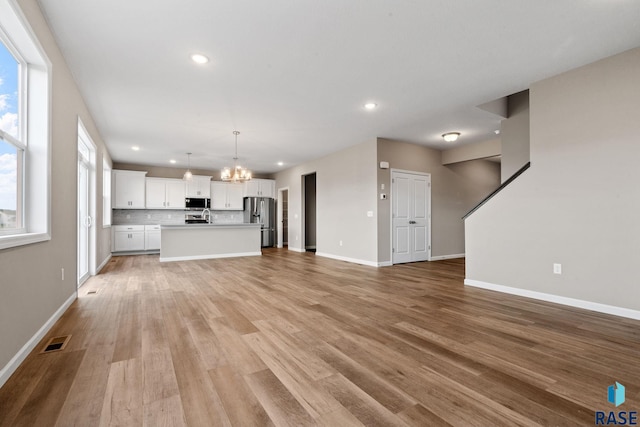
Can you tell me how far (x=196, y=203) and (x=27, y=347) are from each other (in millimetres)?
7531

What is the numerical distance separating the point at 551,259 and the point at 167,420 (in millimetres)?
4003

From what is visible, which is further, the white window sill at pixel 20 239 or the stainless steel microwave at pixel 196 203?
the stainless steel microwave at pixel 196 203

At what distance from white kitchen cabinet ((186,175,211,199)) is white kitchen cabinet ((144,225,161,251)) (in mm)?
1406

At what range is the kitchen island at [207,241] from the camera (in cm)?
672

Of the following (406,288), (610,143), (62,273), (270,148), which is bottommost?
(406,288)

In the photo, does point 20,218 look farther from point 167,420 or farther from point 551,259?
point 551,259

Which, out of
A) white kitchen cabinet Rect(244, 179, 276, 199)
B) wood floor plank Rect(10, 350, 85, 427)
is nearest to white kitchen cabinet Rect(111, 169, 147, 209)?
white kitchen cabinet Rect(244, 179, 276, 199)

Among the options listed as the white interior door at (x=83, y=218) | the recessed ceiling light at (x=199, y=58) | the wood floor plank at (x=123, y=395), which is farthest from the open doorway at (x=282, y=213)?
the wood floor plank at (x=123, y=395)

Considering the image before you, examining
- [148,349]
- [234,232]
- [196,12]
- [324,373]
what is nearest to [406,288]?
[324,373]

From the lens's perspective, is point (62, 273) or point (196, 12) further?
point (62, 273)

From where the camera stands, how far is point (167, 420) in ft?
4.47

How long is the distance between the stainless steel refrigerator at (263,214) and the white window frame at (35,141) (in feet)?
23.7

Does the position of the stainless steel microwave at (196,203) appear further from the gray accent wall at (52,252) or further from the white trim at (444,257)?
the white trim at (444,257)

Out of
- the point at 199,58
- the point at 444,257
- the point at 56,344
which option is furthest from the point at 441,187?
the point at 56,344
